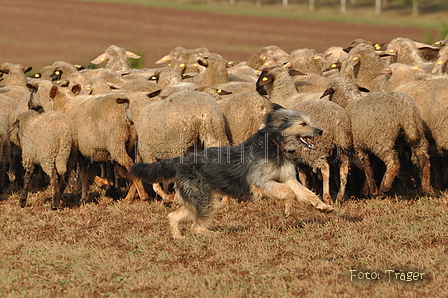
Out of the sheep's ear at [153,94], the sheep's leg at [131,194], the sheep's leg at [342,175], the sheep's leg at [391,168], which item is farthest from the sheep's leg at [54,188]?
the sheep's leg at [391,168]

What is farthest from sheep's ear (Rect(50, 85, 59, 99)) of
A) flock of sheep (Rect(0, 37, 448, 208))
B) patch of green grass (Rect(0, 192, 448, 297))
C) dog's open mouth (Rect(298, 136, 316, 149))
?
dog's open mouth (Rect(298, 136, 316, 149))

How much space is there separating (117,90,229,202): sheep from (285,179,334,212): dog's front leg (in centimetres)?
222

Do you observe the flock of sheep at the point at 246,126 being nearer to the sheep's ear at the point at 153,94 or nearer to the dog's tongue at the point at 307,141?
the sheep's ear at the point at 153,94

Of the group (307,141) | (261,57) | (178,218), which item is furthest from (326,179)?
(261,57)

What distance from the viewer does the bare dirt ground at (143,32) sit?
3656 centimetres

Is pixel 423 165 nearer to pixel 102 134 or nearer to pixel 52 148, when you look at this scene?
pixel 102 134

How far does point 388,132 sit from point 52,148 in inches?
191

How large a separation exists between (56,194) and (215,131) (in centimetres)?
260

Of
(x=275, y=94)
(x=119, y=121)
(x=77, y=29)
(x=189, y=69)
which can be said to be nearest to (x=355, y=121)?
(x=275, y=94)

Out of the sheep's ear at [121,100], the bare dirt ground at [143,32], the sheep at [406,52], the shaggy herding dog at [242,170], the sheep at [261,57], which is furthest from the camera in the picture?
the bare dirt ground at [143,32]

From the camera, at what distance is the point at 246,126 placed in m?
9.72

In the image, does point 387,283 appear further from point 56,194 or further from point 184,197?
point 56,194

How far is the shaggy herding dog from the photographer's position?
23.1ft

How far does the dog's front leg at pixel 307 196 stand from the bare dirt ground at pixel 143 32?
27027mm
